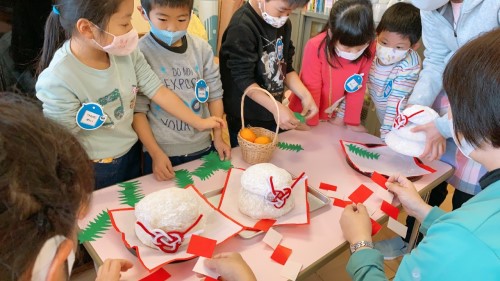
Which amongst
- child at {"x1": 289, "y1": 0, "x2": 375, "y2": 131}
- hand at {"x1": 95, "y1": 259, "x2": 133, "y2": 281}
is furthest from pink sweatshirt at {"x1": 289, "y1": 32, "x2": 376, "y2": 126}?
hand at {"x1": 95, "y1": 259, "x2": 133, "y2": 281}

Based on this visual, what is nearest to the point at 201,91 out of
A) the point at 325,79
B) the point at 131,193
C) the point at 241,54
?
the point at 241,54

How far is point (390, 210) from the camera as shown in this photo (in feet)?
3.67

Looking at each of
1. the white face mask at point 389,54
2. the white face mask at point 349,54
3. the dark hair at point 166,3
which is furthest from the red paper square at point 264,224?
the white face mask at point 389,54

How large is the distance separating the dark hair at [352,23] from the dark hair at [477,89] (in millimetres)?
671

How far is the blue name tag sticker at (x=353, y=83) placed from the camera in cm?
155

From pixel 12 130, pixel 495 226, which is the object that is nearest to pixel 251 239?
pixel 495 226

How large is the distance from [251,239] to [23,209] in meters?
0.60

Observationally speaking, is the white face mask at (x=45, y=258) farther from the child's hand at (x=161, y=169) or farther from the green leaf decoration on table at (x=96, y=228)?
the child's hand at (x=161, y=169)

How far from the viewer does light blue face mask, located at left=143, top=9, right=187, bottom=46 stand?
120 cm

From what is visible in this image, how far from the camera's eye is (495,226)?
0.61m

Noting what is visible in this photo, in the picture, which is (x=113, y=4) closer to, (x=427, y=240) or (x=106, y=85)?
(x=106, y=85)

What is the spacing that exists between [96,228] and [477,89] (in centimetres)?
90

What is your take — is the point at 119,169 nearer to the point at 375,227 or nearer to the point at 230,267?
the point at 230,267

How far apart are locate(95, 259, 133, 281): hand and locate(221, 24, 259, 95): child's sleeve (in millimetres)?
791
